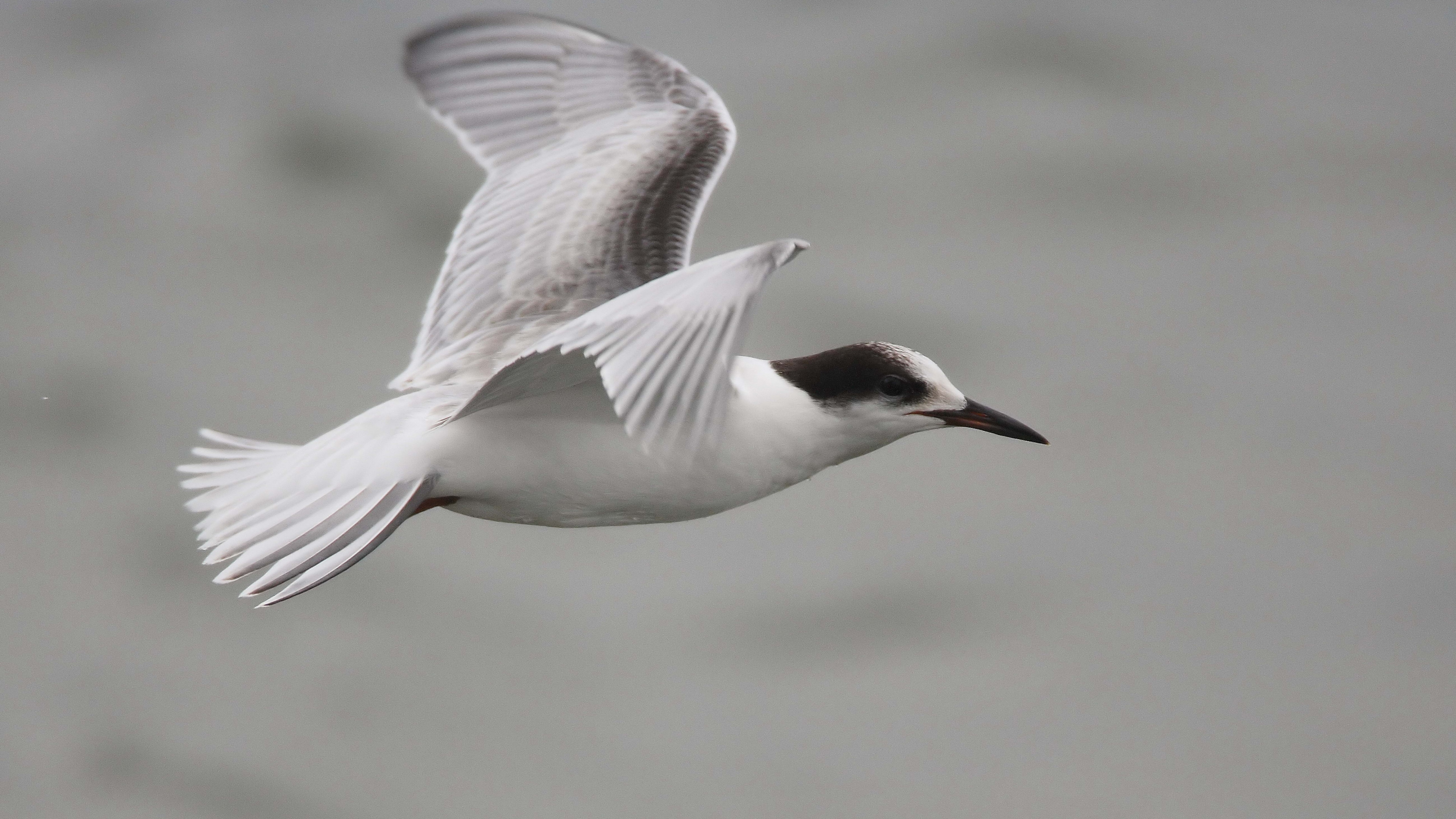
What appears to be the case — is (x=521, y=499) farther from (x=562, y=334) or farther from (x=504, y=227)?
(x=504, y=227)

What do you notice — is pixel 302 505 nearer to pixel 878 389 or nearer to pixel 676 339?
pixel 676 339

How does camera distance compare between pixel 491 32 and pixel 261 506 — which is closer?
pixel 261 506

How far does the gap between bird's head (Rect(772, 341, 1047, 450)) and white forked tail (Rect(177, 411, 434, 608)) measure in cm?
106

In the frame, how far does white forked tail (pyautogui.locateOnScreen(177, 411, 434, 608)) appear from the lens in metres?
3.90

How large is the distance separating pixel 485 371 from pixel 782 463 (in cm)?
97

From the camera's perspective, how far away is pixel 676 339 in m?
3.39

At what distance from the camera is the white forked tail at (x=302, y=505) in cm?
390

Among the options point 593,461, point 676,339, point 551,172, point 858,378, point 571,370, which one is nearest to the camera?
point 676,339

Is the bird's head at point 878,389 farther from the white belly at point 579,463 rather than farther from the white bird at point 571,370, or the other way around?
the white belly at point 579,463

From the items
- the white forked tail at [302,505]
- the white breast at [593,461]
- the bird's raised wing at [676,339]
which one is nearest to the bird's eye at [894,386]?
the white breast at [593,461]

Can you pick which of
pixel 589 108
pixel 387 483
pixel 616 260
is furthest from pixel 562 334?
pixel 589 108

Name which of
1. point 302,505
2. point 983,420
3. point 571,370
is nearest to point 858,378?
point 983,420

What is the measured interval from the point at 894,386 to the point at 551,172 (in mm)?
1594

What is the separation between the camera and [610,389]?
327 cm
